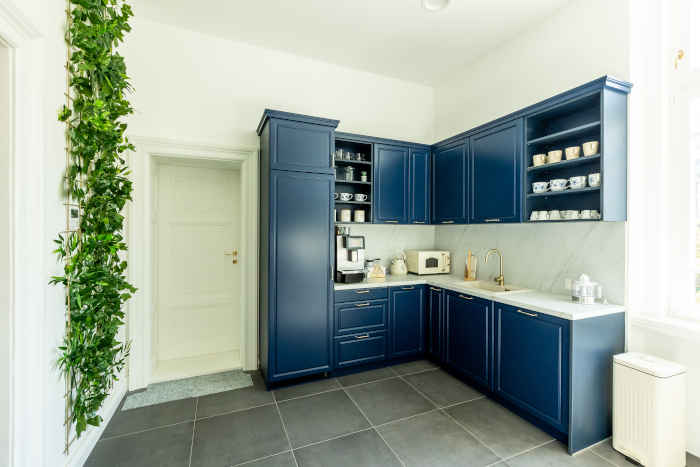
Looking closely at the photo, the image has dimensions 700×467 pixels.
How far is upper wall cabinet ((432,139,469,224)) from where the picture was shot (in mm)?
3271

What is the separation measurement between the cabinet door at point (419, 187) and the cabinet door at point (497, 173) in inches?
24.4

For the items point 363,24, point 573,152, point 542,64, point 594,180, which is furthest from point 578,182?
point 363,24

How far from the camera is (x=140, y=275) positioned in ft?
9.21

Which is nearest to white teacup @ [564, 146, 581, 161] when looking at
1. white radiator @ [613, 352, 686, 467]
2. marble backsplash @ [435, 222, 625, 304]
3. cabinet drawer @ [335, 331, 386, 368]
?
marble backsplash @ [435, 222, 625, 304]

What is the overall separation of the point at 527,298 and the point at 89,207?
307 centimetres

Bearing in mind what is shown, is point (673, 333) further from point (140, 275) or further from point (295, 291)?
point (140, 275)

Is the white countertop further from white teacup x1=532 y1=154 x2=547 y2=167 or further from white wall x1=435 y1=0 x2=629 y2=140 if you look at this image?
white wall x1=435 y1=0 x2=629 y2=140

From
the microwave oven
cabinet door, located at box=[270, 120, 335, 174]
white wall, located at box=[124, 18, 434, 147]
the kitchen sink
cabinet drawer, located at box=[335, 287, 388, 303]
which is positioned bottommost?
cabinet drawer, located at box=[335, 287, 388, 303]

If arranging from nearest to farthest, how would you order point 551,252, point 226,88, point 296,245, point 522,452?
1. point 522,452
2. point 551,252
3. point 296,245
4. point 226,88

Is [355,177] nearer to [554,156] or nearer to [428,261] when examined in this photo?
[428,261]

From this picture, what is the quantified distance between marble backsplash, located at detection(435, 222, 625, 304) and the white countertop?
6.7 inches

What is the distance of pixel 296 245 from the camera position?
2842 millimetres

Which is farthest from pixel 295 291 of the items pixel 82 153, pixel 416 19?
pixel 416 19

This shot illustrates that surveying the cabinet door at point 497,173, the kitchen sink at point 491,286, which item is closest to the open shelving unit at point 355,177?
the cabinet door at point 497,173
